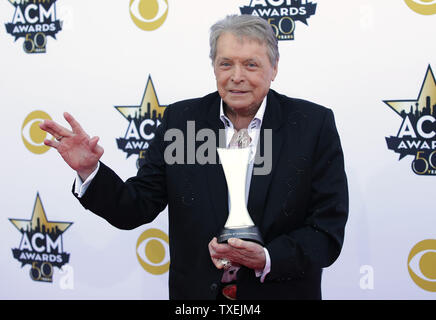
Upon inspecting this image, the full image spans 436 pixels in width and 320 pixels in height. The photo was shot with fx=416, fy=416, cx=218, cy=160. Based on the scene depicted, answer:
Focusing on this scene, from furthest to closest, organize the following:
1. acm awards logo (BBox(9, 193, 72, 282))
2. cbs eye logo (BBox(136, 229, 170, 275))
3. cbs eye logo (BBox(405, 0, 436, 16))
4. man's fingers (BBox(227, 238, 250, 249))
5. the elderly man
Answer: acm awards logo (BBox(9, 193, 72, 282)), cbs eye logo (BBox(136, 229, 170, 275)), cbs eye logo (BBox(405, 0, 436, 16)), the elderly man, man's fingers (BBox(227, 238, 250, 249))

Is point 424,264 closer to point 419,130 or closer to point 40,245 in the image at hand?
point 419,130

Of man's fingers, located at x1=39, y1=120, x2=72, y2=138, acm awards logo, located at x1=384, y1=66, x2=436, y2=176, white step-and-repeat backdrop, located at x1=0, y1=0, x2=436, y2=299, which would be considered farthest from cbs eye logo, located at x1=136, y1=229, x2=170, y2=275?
acm awards logo, located at x1=384, y1=66, x2=436, y2=176

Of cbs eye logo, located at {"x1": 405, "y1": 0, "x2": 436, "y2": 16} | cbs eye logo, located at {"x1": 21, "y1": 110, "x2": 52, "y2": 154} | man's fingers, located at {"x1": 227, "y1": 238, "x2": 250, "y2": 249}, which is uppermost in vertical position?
cbs eye logo, located at {"x1": 405, "y1": 0, "x2": 436, "y2": 16}

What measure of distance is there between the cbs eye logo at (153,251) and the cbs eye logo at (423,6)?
4.27 feet

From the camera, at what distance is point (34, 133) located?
187 cm

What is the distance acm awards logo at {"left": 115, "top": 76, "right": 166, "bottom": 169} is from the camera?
1.71 meters

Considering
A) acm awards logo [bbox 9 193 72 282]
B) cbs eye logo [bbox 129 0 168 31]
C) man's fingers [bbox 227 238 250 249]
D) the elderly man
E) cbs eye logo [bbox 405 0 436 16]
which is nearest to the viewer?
man's fingers [bbox 227 238 250 249]

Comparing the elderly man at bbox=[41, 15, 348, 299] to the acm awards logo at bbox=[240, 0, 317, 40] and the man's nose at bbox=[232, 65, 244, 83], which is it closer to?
the man's nose at bbox=[232, 65, 244, 83]

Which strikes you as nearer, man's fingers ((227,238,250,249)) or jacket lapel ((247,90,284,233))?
man's fingers ((227,238,250,249))

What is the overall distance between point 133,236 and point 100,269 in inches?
9.0

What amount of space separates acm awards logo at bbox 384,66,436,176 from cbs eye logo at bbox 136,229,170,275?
3.34 feet

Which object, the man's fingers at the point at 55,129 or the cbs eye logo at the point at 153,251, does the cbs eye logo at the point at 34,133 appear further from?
the man's fingers at the point at 55,129

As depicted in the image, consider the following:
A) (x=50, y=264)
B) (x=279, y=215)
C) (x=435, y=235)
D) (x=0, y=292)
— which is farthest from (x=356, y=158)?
(x=0, y=292)

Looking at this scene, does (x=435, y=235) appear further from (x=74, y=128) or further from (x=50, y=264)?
(x=50, y=264)
